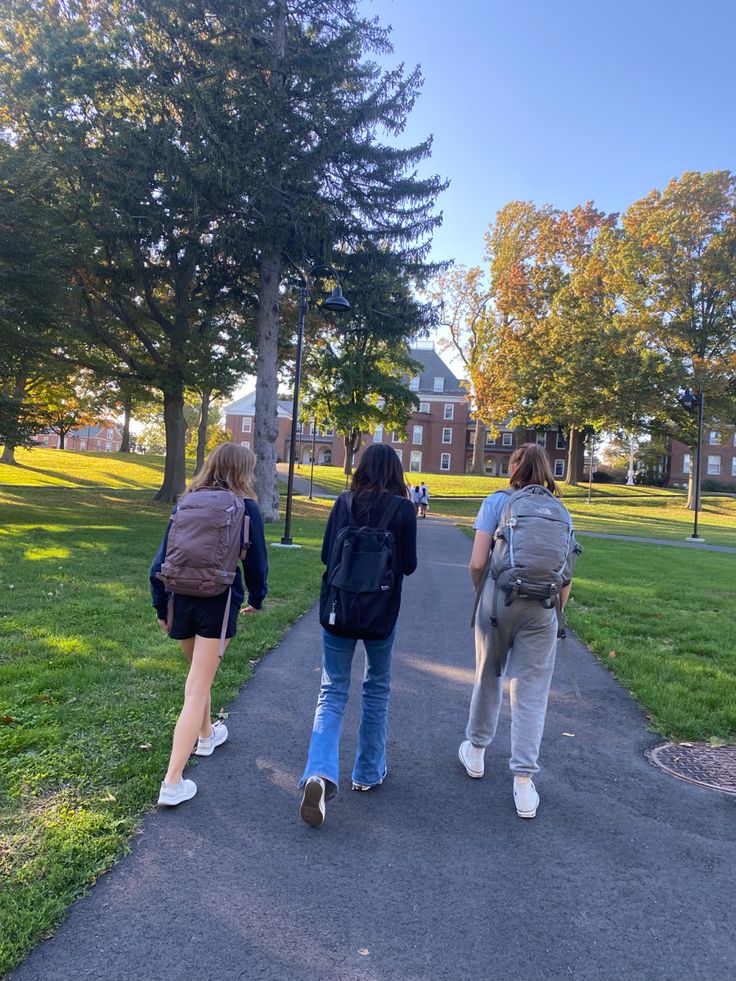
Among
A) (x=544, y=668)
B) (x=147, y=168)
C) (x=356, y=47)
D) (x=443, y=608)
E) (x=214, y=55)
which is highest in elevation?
(x=356, y=47)

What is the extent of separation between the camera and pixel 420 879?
2.66 m

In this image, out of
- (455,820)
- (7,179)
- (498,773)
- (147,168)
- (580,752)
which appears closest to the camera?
(455,820)

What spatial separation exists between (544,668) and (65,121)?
19563mm

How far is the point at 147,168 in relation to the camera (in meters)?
15.5

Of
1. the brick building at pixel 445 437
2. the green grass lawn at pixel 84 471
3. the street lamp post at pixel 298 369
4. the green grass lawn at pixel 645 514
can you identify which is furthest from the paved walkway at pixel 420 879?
the brick building at pixel 445 437

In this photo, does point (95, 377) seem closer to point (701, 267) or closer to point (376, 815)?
point (376, 815)

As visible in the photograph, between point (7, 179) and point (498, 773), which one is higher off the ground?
point (7, 179)

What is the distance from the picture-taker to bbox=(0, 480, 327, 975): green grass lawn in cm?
259

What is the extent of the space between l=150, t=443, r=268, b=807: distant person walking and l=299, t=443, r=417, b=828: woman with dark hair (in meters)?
0.46

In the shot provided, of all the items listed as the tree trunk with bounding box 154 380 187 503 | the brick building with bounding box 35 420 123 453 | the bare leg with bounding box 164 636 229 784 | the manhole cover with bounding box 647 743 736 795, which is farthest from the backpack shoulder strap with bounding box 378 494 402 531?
the brick building with bounding box 35 420 123 453

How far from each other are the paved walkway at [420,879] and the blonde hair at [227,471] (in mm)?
1621

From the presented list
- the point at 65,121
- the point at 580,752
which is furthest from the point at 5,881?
the point at 65,121

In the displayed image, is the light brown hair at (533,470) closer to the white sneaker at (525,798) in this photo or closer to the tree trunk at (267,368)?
the white sneaker at (525,798)

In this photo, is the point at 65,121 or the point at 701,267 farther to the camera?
the point at 701,267
